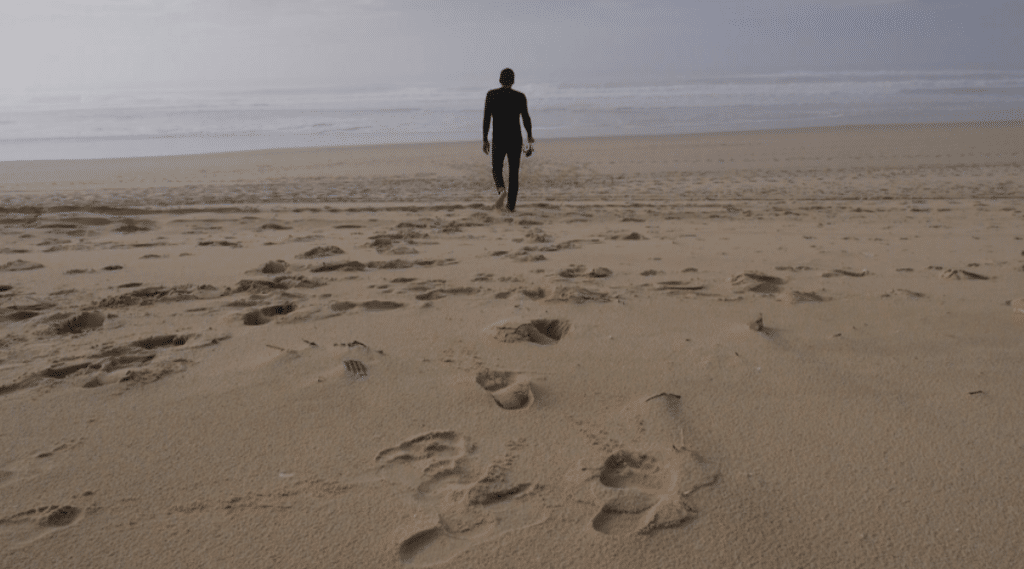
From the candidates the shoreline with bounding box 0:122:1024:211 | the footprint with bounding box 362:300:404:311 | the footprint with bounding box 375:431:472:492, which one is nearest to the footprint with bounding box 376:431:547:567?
the footprint with bounding box 375:431:472:492

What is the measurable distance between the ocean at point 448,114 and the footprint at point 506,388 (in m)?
14.2

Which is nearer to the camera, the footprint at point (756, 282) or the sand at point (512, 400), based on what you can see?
the sand at point (512, 400)

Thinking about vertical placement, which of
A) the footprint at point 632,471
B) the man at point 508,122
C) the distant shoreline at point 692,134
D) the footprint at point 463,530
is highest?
the distant shoreline at point 692,134

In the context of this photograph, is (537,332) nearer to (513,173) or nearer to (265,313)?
(265,313)

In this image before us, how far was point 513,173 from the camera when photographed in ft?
22.2

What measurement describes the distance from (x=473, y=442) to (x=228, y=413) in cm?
86

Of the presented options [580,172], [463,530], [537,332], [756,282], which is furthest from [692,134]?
[463,530]

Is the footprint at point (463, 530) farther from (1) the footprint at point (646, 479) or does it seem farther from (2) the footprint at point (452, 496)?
(1) the footprint at point (646, 479)

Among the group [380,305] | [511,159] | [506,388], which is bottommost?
[506,388]

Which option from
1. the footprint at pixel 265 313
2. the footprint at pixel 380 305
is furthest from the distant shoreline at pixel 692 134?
the footprint at pixel 380 305

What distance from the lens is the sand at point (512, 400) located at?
5.06ft

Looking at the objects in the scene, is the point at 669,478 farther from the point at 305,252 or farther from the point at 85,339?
the point at 305,252

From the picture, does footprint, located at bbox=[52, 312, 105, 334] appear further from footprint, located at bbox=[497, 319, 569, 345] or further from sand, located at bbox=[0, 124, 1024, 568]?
footprint, located at bbox=[497, 319, 569, 345]

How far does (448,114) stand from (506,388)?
23.5 meters
